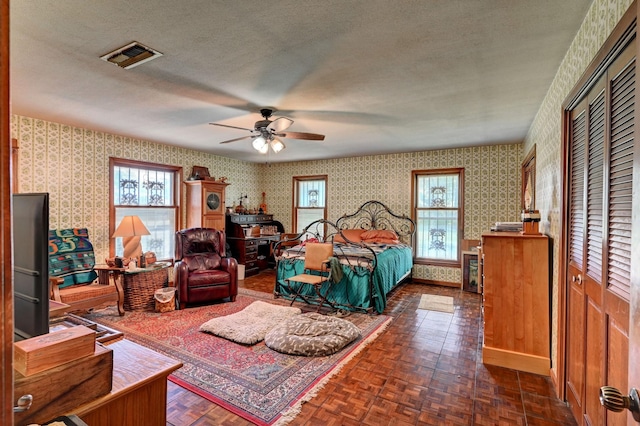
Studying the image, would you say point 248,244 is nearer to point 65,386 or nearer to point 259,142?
point 259,142

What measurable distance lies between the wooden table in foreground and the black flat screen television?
1.26 ft

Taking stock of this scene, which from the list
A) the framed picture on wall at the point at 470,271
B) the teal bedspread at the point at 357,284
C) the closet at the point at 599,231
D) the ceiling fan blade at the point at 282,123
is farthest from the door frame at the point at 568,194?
the framed picture on wall at the point at 470,271

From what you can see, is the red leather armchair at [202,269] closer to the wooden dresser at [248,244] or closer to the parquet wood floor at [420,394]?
the wooden dresser at [248,244]

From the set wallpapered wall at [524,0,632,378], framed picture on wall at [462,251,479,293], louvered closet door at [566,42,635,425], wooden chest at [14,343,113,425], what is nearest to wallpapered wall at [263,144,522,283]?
framed picture on wall at [462,251,479,293]

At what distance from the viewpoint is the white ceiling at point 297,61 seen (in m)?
1.76

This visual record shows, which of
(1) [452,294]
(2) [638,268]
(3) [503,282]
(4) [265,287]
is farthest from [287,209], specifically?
(2) [638,268]

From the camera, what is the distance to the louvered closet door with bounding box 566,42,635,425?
133 centimetres

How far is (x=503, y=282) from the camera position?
2838mm

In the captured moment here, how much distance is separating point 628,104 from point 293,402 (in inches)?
97.5

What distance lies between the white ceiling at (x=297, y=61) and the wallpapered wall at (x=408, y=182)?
1371 millimetres

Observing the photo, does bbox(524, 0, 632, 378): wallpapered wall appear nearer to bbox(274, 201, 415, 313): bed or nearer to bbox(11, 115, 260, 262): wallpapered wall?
bbox(274, 201, 415, 313): bed

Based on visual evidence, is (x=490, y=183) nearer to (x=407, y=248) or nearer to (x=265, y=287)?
(x=407, y=248)

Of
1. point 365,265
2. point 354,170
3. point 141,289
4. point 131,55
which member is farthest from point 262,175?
point 131,55

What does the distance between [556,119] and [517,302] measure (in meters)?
1.57
